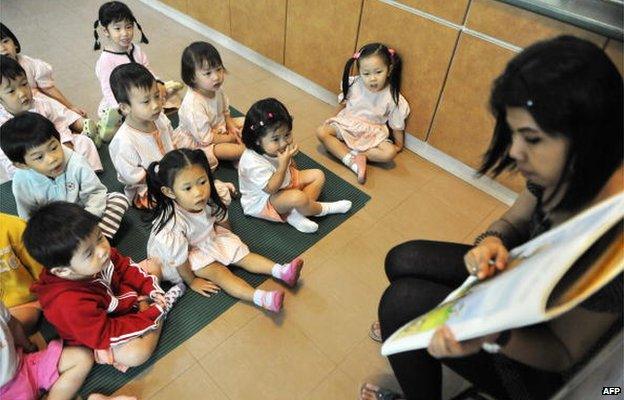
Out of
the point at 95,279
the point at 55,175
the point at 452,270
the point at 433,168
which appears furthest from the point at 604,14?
the point at 55,175

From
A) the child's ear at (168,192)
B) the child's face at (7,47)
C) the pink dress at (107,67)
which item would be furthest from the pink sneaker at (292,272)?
the child's face at (7,47)

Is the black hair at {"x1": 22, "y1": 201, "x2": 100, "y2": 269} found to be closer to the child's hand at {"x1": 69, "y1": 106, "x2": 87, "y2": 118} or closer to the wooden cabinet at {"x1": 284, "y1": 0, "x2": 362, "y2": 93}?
the child's hand at {"x1": 69, "y1": 106, "x2": 87, "y2": 118}

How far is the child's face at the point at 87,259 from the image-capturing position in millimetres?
1149

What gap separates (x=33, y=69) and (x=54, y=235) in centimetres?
148

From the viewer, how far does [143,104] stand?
1.69 meters

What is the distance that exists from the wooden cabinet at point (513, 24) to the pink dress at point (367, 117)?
1.71ft

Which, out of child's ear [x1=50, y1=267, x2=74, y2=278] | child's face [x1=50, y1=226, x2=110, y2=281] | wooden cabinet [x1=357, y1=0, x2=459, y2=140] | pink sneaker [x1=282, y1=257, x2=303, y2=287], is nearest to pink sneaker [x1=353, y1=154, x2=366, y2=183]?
wooden cabinet [x1=357, y1=0, x2=459, y2=140]

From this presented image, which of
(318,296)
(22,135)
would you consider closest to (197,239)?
(318,296)

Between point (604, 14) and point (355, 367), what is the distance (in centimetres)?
151

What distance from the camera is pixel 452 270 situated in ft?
3.55

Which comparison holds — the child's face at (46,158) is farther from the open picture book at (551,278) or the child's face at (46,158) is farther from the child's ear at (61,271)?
the open picture book at (551,278)

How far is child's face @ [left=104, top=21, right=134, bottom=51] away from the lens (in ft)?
6.99

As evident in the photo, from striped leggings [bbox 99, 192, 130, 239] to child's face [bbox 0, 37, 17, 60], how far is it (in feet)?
3.15

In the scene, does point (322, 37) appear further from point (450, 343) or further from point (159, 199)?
point (450, 343)
